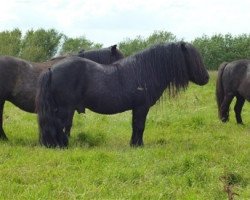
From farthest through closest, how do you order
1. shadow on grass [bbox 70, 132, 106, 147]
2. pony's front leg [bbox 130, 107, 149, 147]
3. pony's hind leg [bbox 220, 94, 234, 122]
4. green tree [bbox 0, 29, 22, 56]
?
green tree [bbox 0, 29, 22, 56], pony's hind leg [bbox 220, 94, 234, 122], shadow on grass [bbox 70, 132, 106, 147], pony's front leg [bbox 130, 107, 149, 147]

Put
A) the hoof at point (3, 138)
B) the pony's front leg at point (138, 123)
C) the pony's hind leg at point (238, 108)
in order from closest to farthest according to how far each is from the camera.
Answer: the pony's front leg at point (138, 123) < the hoof at point (3, 138) < the pony's hind leg at point (238, 108)

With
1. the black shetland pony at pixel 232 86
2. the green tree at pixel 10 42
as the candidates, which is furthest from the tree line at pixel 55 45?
the black shetland pony at pixel 232 86

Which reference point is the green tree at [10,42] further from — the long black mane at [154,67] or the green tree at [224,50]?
the long black mane at [154,67]

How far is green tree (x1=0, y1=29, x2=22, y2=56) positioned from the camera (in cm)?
5099

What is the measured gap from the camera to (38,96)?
8.12m

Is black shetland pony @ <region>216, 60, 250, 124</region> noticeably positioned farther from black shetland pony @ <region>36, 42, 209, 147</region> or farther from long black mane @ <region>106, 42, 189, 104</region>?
long black mane @ <region>106, 42, 189, 104</region>

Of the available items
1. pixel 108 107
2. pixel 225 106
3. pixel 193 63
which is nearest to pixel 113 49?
pixel 108 107

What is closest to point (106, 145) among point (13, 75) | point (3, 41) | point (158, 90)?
point (158, 90)

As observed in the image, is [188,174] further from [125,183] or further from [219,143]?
[219,143]

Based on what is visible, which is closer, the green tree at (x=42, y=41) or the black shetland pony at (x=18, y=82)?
the black shetland pony at (x=18, y=82)

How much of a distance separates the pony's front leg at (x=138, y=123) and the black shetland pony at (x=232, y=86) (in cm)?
491

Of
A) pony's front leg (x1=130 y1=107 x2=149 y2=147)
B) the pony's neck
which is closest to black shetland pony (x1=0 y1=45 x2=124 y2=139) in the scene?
pony's front leg (x1=130 y1=107 x2=149 y2=147)

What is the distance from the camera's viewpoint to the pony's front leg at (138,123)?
8.53 m

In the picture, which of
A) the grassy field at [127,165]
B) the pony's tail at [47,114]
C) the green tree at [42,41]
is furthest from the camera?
the green tree at [42,41]
